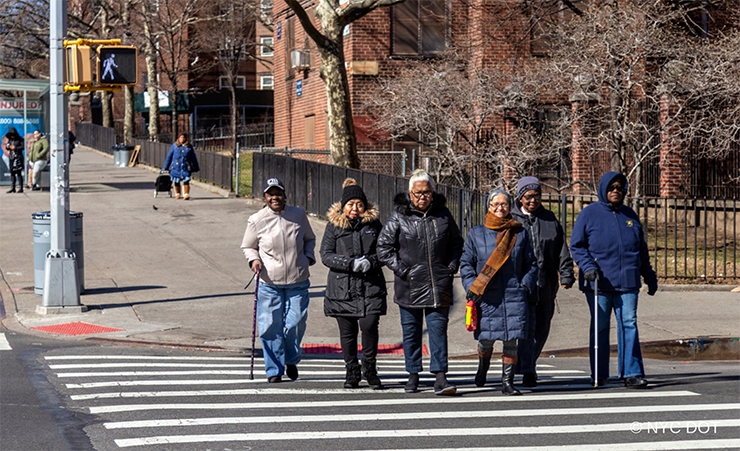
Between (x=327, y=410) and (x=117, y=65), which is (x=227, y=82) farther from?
(x=327, y=410)

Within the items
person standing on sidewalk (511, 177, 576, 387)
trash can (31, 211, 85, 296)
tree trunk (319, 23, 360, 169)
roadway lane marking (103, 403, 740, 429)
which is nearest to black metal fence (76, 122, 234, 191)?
tree trunk (319, 23, 360, 169)

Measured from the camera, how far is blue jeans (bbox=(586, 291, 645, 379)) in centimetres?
798

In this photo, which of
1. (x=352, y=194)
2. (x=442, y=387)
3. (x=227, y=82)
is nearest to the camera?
(x=442, y=387)

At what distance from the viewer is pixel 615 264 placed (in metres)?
8.01

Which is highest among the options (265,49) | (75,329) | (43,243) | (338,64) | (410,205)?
(265,49)

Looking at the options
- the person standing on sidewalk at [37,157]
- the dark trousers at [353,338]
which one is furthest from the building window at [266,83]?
the dark trousers at [353,338]

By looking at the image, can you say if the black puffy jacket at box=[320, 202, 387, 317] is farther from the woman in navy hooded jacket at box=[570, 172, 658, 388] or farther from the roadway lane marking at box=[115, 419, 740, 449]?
the woman in navy hooded jacket at box=[570, 172, 658, 388]

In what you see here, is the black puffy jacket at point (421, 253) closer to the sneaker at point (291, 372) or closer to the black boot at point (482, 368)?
the black boot at point (482, 368)

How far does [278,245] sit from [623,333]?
3.20 meters

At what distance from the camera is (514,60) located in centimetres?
2297

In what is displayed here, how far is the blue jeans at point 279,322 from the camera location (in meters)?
8.18

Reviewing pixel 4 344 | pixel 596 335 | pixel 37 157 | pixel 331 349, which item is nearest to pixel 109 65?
pixel 4 344

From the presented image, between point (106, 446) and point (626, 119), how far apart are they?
1179cm

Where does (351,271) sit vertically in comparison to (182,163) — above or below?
below
